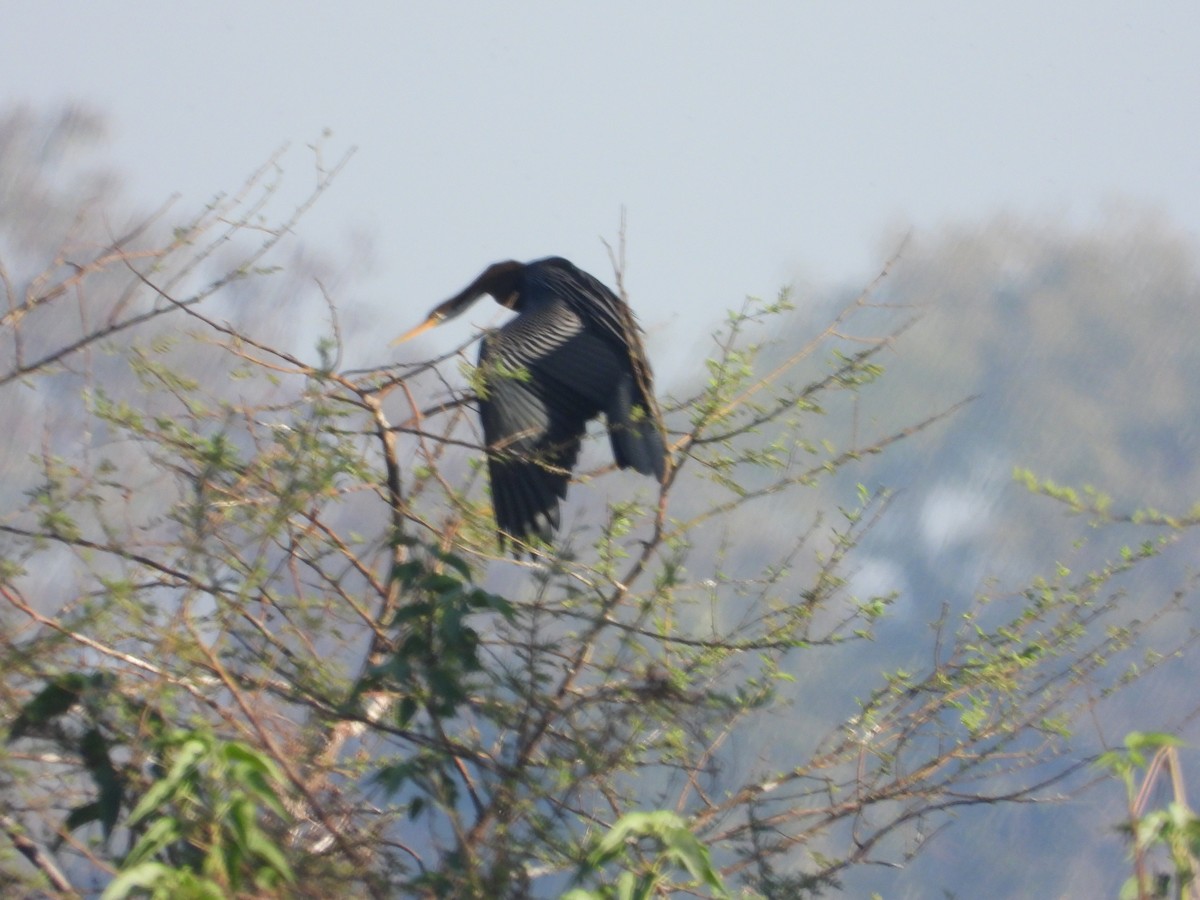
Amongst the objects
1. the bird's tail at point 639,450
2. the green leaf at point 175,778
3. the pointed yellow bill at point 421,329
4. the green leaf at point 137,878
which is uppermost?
the pointed yellow bill at point 421,329

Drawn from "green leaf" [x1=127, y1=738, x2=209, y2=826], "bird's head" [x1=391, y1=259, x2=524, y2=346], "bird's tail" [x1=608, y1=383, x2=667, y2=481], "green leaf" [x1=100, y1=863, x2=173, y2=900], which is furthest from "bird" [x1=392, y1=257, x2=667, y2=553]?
"green leaf" [x1=100, y1=863, x2=173, y2=900]

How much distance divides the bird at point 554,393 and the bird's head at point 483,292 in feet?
1.71

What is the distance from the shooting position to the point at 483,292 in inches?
272

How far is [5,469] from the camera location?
5121 mm

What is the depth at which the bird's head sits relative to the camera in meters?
6.73

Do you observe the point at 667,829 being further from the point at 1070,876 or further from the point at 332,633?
the point at 1070,876

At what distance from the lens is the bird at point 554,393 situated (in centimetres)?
409

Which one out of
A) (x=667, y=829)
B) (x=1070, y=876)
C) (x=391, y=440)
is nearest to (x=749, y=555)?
(x=391, y=440)

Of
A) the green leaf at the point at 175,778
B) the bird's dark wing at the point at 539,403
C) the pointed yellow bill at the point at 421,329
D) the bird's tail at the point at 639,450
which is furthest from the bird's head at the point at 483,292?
the green leaf at the point at 175,778

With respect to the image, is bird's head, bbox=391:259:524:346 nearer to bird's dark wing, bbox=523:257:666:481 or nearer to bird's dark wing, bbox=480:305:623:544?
bird's dark wing, bbox=523:257:666:481

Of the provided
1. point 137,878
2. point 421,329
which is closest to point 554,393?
point 421,329

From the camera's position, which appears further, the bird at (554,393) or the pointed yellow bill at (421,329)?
the pointed yellow bill at (421,329)

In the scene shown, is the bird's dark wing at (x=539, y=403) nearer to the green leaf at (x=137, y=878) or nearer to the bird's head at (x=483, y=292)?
the bird's head at (x=483, y=292)

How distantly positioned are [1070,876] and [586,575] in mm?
6776
